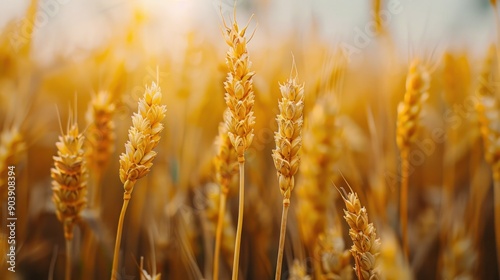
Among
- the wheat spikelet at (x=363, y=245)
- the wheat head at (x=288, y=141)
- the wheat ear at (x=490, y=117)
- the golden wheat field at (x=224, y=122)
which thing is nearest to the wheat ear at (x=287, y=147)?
the wheat head at (x=288, y=141)

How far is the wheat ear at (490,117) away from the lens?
977 mm

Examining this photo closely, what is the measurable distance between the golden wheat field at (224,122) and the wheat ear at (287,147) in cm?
22

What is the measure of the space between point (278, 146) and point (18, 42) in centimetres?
76

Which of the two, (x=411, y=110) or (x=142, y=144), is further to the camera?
(x=411, y=110)

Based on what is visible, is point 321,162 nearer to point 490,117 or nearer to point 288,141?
point 288,141

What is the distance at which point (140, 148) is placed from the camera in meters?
0.73

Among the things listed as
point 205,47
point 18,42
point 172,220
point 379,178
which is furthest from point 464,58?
point 18,42

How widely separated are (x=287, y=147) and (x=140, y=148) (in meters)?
0.23

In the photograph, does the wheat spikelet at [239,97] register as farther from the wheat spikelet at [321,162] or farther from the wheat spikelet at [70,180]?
the wheat spikelet at [70,180]

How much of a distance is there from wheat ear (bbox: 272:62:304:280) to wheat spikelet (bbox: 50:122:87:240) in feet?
1.17

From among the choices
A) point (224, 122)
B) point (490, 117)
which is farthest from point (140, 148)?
point (490, 117)

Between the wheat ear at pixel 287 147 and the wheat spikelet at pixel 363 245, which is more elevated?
the wheat ear at pixel 287 147

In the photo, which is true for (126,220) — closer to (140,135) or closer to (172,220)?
(172,220)

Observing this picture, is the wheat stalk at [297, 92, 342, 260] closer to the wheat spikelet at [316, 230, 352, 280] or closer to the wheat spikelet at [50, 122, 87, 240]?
the wheat spikelet at [316, 230, 352, 280]
